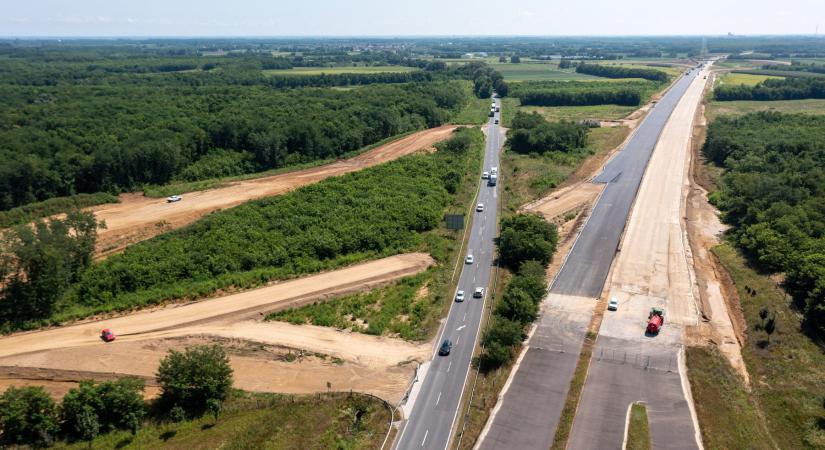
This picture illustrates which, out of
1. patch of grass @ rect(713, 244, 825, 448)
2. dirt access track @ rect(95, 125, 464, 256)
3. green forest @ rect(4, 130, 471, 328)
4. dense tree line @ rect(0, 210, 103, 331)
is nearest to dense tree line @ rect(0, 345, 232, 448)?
dense tree line @ rect(0, 210, 103, 331)

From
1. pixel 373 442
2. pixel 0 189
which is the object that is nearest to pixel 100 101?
pixel 0 189

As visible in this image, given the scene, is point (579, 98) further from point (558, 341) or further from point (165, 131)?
point (558, 341)

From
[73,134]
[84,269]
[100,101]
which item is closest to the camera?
[84,269]

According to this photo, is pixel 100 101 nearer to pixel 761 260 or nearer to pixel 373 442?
pixel 373 442

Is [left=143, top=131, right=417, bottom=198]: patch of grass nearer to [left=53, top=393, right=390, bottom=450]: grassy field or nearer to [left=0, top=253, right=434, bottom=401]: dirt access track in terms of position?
[left=0, top=253, right=434, bottom=401]: dirt access track

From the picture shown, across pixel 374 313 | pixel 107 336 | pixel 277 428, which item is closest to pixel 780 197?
pixel 374 313
